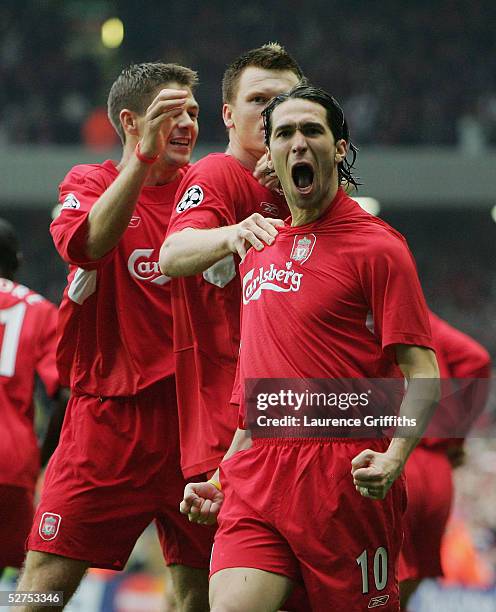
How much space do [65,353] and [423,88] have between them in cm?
1725

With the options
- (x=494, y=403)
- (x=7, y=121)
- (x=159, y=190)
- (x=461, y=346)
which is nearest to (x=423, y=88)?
(x=7, y=121)

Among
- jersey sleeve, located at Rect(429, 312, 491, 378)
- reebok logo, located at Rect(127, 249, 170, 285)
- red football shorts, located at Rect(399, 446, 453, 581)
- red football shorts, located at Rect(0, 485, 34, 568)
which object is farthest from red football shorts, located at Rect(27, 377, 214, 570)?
jersey sleeve, located at Rect(429, 312, 491, 378)

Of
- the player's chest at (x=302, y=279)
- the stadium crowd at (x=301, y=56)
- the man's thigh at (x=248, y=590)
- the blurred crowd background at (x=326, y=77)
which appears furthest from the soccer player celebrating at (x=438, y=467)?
the stadium crowd at (x=301, y=56)

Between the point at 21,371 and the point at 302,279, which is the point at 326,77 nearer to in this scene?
the point at 21,371

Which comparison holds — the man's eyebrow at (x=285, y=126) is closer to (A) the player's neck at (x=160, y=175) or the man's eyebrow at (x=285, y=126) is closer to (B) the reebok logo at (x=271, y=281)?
(B) the reebok logo at (x=271, y=281)

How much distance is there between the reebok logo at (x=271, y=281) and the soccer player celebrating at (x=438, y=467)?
97.9 inches

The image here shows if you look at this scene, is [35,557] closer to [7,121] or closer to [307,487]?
[307,487]

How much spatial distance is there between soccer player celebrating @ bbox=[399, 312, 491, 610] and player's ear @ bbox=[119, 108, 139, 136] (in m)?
2.16

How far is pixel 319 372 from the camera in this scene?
3.51 metres

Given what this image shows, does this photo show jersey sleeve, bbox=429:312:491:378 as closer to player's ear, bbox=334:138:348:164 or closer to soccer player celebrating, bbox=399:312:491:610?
soccer player celebrating, bbox=399:312:491:610

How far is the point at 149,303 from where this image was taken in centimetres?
442

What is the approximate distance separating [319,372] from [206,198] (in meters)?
0.85

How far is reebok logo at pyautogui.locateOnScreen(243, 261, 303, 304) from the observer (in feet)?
11.8

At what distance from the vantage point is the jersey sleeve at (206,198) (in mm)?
3934
